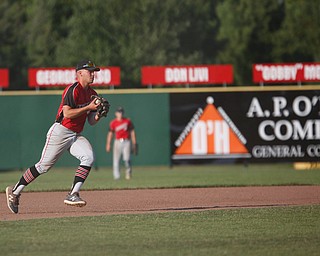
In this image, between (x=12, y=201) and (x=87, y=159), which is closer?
(x=87, y=159)

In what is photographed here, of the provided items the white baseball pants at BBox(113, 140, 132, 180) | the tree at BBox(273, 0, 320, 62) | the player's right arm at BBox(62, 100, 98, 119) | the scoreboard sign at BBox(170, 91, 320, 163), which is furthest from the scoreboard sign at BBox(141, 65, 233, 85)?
the tree at BBox(273, 0, 320, 62)

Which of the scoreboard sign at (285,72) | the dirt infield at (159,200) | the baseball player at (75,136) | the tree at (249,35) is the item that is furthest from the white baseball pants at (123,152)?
the tree at (249,35)

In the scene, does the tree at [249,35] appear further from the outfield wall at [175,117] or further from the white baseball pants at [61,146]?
the white baseball pants at [61,146]

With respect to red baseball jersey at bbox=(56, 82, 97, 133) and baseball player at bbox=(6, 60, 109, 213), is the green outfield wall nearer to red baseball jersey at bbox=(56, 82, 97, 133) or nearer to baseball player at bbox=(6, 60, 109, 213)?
baseball player at bbox=(6, 60, 109, 213)

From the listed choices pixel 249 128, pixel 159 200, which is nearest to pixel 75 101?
pixel 159 200

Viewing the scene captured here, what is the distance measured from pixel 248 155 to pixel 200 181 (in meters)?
6.05

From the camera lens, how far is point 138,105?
80.6 ft

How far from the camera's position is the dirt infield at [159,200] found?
11773mm

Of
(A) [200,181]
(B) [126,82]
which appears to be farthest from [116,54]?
(A) [200,181]

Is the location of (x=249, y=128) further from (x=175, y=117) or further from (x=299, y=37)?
(x=299, y=37)

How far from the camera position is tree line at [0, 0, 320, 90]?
43406mm

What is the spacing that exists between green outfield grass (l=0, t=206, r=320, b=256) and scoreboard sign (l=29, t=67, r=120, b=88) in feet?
50.2

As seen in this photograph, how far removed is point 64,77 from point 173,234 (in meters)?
17.9

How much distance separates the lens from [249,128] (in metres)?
24.4
